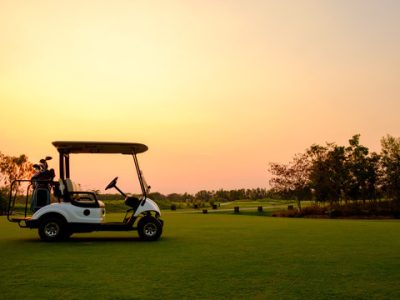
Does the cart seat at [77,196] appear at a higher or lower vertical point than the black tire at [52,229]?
higher

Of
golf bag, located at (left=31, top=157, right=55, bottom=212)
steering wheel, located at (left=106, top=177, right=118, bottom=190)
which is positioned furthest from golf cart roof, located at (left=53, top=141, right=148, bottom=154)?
steering wheel, located at (left=106, top=177, right=118, bottom=190)

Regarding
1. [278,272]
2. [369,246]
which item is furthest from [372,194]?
[278,272]

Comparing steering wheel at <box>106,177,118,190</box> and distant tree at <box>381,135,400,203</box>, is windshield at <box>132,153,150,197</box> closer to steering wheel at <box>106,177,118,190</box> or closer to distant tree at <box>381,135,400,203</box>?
steering wheel at <box>106,177,118,190</box>

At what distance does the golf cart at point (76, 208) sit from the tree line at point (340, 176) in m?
33.2

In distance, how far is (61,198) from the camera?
12891 mm

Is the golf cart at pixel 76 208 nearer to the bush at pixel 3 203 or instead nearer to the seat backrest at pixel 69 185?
the seat backrest at pixel 69 185

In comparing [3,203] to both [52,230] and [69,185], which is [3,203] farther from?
[69,185]

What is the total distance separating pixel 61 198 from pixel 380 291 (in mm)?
9033

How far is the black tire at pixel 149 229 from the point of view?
516 inches

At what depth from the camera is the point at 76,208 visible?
42.1 feet

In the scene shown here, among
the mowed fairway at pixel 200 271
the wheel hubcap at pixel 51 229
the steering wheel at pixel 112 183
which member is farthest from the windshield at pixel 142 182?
the wheel hubcap at pixel 51 229

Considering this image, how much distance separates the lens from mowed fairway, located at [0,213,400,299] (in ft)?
19.9

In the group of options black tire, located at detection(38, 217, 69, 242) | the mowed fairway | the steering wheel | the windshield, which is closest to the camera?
the mowed fairway

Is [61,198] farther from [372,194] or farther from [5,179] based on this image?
[5,179]
